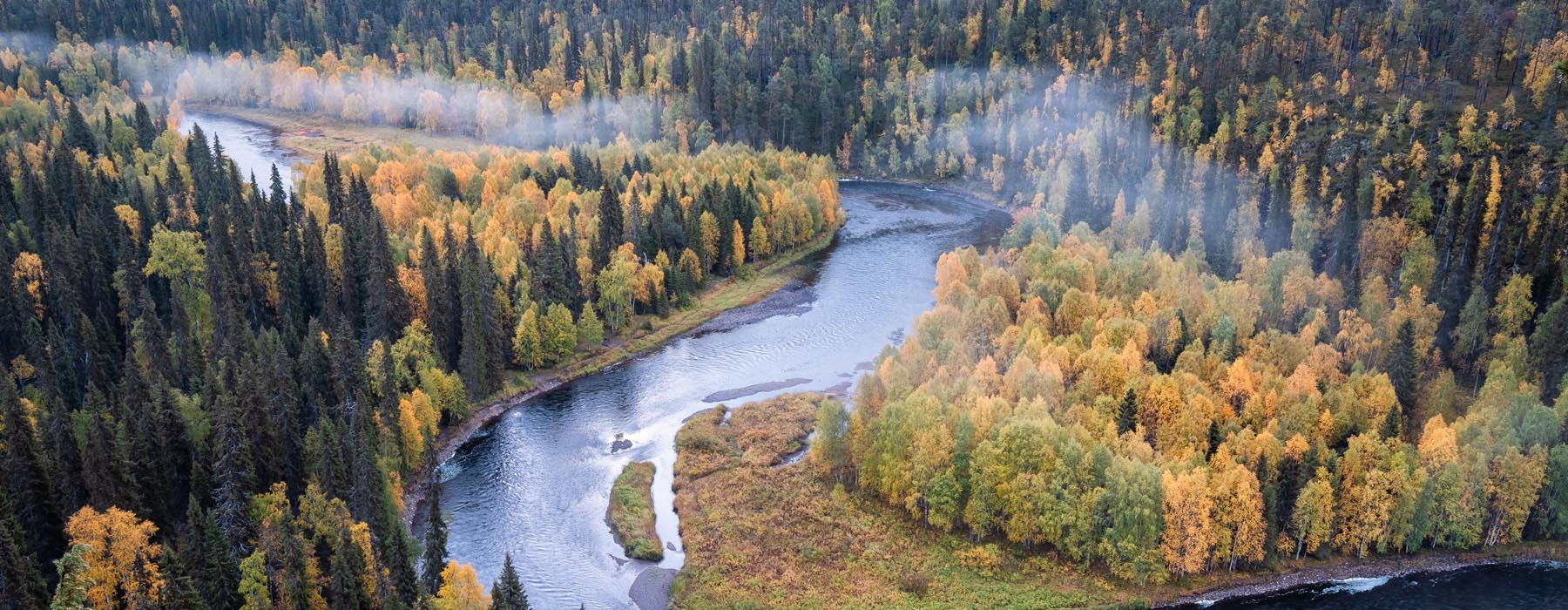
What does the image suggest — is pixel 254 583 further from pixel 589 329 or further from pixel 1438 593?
pixel 1438 593

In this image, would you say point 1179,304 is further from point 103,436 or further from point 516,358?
point 103,436

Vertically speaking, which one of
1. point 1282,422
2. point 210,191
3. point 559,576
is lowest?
Answer: point 559,576

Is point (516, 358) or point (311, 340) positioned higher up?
point (311, 340)

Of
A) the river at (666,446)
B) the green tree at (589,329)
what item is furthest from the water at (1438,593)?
the green tree at (589,329)

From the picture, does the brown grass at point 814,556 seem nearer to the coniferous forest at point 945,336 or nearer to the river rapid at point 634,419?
the coniferous forest at point 945,336

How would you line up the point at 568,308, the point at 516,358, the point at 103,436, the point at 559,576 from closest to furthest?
1. the point at 103,436
2. the point at 559,576
3. the point at 516,358
4. the point at 568,308

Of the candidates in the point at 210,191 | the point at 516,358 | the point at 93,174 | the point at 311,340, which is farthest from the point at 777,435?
the point at 93,174

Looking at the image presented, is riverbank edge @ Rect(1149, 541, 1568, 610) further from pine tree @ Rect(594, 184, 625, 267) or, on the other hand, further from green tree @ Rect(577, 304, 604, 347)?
pine tree @ Rect(594, 184, 625, 267)
